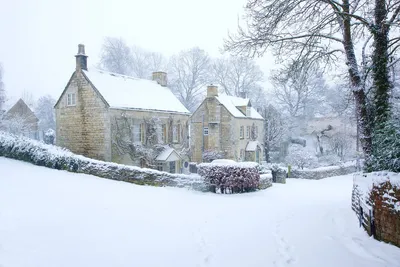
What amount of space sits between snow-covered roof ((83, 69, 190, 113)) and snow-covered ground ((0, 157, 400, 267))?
38.2 feet

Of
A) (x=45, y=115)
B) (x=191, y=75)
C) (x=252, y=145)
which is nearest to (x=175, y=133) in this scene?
(x=252, y=145)

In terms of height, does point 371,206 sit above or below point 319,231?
above

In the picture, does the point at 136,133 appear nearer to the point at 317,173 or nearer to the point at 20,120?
the point at 317,173

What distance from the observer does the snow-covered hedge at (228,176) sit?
15.5 meters

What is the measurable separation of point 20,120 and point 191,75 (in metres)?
29.2

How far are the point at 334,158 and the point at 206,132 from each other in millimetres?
16576

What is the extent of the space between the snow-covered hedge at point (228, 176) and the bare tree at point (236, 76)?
39.1 metres

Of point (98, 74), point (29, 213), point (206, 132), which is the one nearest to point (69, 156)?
point (29, 213)

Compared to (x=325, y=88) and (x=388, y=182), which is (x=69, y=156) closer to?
(x=388, y=182)

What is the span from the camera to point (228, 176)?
50.9 feet

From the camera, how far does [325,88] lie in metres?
49.4

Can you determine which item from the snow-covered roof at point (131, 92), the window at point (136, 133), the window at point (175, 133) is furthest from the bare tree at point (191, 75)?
the window at point (136, 133)

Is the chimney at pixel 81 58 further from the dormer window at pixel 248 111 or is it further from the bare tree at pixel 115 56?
the bare tree at pixel 115 56

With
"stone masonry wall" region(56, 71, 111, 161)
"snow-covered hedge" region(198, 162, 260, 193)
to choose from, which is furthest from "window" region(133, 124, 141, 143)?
"snow-covered hedge" region(198, 162, 260, 193)
